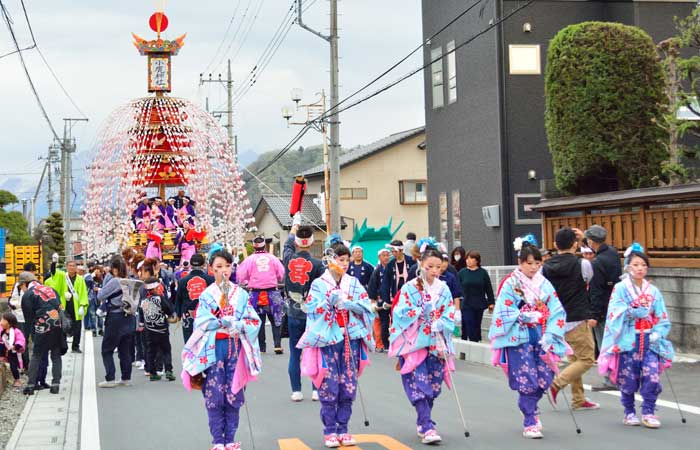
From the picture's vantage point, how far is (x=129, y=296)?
41.7 ft

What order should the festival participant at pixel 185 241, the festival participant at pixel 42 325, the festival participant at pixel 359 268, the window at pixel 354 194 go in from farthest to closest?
the window at pixel 354 194 < the festival participant at pixel 185 241 < the festival participant at pixel 359 268 < the festival participant at pixel 42 325

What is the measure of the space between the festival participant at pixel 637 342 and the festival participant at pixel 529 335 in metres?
0.69

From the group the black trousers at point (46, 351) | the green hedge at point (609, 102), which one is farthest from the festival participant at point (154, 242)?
the green hedge at point (609, 102)

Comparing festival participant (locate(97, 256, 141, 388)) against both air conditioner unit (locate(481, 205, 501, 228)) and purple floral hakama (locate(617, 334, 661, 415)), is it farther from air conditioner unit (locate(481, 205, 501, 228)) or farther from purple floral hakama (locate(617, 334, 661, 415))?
air conditioner unit (locate(481, 205, 501, 228))

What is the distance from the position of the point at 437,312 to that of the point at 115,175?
11.1m

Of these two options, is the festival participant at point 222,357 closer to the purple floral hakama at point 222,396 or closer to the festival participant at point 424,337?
the purple floral hakama at point 222,396

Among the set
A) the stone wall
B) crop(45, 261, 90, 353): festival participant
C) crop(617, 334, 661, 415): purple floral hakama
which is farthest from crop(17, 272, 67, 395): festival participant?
the stone wall

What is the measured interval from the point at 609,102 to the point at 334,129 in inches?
364

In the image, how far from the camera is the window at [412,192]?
43.4 metres

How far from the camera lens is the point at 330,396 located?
26.2 feet

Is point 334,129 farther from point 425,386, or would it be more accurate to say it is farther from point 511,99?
point 425,386

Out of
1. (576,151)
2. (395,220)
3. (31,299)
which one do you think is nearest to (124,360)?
(31,299)

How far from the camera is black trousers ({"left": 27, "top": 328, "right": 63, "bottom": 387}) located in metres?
11.9

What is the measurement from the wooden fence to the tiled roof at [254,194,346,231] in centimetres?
2725
